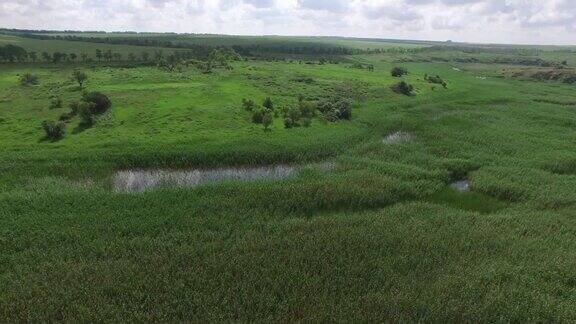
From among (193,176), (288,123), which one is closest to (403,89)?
(288,123)

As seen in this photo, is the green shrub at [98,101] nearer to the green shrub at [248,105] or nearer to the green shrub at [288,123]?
the green shrub at [248,105]

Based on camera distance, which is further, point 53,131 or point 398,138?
point 398,138

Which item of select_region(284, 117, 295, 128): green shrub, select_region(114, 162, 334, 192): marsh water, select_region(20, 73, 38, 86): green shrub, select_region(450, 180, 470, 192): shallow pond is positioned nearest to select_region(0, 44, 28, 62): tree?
select_region(20, 73, 38, 86): green shrub

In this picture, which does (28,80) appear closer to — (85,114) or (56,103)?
(56,103)

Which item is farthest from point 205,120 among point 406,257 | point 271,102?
point 406,257

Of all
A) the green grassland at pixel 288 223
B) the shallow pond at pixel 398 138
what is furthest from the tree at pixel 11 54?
the shallow pond at pixel 398 138

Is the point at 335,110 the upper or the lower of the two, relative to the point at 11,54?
lower
